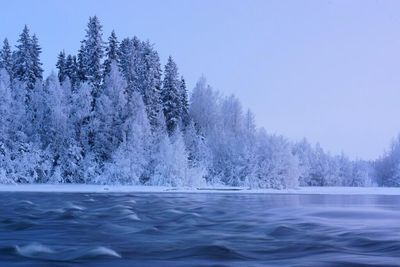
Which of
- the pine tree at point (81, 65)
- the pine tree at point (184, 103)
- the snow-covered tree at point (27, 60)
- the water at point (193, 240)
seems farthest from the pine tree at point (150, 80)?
the water at point (193, 240)

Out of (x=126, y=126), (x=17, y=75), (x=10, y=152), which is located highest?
(x=17, y=75)

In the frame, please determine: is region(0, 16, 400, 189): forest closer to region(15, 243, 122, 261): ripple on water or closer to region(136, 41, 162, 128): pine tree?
region(136, 41, 162, 128): pine tree

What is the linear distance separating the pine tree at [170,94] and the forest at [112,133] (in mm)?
124

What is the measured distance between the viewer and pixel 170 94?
64.3m

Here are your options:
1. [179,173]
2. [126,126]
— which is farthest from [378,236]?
[126,126]

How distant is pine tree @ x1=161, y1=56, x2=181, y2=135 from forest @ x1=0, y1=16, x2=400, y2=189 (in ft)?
0.41

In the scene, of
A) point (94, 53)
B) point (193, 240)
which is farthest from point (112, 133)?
point (193, 240)

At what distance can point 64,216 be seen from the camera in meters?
18.3

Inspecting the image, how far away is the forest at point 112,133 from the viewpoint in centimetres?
4869

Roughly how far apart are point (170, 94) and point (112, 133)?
12.7m

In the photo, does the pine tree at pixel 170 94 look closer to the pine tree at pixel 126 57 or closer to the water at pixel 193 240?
the pine tree at pixel 126 57

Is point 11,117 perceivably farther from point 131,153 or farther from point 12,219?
point 12,219

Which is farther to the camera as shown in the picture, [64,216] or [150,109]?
[150,109]

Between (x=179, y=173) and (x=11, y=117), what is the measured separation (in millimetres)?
16457
